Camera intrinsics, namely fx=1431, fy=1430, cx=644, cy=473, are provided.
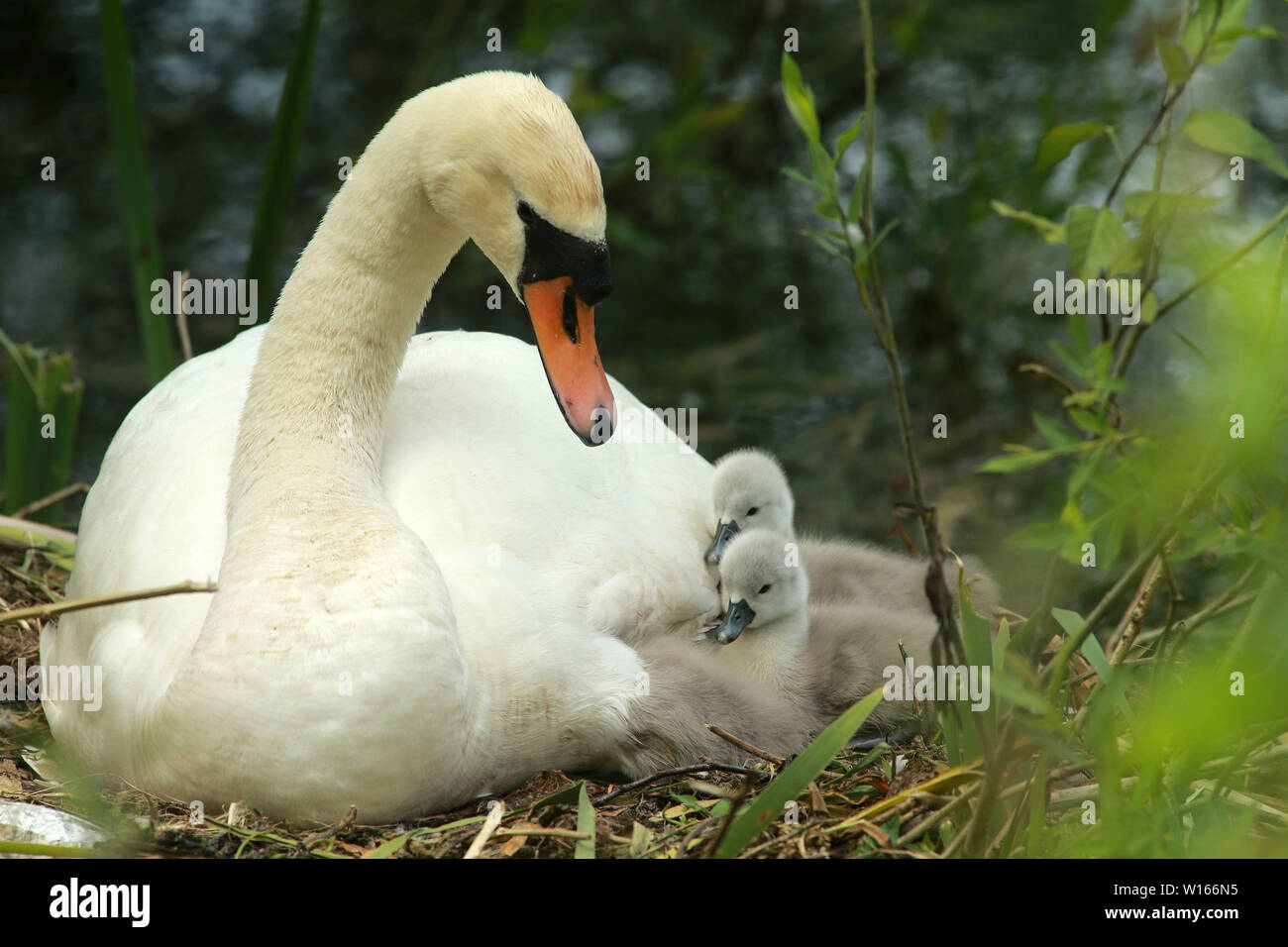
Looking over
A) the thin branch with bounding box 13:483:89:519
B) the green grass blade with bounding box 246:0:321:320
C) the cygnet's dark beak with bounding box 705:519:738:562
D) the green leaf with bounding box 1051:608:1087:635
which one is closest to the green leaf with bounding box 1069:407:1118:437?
the green leaf with bounding box 1051:608:1087:635

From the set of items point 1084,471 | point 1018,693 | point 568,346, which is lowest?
point 1018,693

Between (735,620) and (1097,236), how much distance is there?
163cm

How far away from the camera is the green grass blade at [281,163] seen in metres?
4.05

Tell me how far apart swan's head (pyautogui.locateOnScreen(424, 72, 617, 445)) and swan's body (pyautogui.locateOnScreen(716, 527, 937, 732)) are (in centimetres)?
67

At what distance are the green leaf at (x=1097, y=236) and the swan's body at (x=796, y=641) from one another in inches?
60.2

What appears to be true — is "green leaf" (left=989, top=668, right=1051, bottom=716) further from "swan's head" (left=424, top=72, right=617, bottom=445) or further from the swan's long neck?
the swan's long neck

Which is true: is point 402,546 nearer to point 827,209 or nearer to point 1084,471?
point 827,209

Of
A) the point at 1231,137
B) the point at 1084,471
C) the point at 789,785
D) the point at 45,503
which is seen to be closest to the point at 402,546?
the point at 789,785

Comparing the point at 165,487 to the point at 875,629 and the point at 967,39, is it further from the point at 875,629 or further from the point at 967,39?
the point at 967,39

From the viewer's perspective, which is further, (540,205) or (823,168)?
(540,205)

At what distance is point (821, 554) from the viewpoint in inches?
154

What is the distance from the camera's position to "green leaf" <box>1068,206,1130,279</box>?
5.65 ft

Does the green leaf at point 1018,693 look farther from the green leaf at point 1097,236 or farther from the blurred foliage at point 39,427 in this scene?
the blurred foliage at point 39,427
